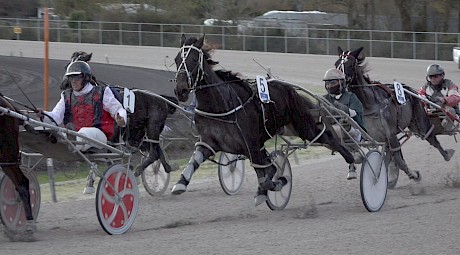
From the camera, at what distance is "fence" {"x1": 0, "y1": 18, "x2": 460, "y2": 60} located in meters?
40.9

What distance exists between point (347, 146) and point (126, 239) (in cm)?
374

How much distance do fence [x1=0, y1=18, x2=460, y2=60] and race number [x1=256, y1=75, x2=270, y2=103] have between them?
27.1 m

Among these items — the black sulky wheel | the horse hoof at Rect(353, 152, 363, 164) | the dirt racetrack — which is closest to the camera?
the dirt racetrack

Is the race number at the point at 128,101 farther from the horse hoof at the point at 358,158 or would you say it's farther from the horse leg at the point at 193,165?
the horse hoof at the point at 358,158

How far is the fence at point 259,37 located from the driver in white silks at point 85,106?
28.2 metres

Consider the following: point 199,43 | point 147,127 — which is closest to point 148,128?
point 147,127

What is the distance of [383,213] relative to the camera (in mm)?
10516

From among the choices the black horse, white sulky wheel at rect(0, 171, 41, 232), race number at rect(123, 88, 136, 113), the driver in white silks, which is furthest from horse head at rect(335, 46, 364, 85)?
white sulky wheel at rect(0, 171, 41, 232)

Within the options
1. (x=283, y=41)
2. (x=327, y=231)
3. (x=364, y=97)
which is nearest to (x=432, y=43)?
(x=283, y=41)

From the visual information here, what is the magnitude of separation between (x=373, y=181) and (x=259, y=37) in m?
32.9

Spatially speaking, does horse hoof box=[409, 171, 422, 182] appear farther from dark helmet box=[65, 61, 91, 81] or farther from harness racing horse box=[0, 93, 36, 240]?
harness racing horse box=[0, 93, 36, 240]

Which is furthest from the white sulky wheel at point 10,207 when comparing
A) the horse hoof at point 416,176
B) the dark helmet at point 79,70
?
the horse hoof at point 416,176

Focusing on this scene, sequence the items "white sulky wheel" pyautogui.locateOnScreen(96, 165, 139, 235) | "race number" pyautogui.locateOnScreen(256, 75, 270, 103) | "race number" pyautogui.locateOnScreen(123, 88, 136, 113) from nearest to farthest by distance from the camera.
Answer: "white sulky wheel" pyautogui.locateOnScreen(96, 165, 139, 235), "race number" pyautogui.locateOnScreen(123, 88, 136, 113), "race number" pyautogui.locateOnScreen(256, 75, 270, 103)

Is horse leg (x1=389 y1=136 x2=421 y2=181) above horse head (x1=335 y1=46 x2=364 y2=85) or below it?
below
